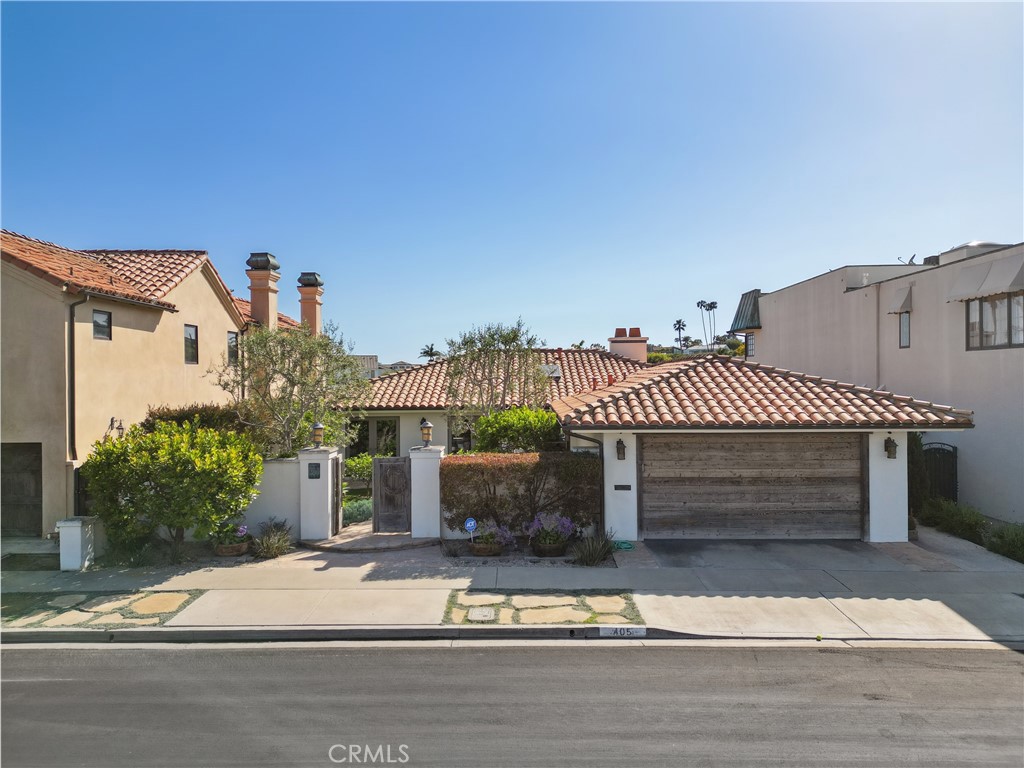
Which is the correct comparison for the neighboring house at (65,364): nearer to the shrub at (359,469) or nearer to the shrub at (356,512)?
the shrub at (356,512)

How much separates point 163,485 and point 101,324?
172 inches

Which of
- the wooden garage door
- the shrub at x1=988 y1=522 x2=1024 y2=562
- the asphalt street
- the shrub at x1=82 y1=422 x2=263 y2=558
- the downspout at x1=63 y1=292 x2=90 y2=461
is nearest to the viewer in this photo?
the asphalt street

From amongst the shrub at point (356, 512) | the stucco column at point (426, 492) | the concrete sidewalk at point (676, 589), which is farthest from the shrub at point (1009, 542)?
the shrub at point (356, 512)

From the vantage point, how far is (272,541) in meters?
11.1

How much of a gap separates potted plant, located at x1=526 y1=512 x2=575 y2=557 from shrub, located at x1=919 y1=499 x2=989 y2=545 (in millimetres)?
7937

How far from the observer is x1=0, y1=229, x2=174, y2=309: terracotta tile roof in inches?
450

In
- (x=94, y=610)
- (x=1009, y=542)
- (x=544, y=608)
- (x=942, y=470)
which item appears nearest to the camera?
(x=544, y=608)

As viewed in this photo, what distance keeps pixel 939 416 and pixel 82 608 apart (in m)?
14.4

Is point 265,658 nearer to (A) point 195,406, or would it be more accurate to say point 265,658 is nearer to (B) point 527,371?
(A) point 195,406

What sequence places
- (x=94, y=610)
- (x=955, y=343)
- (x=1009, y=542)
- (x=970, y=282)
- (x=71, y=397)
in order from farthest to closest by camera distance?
(x=955, y=343) → (x=970, y=282) → (x=71, y=397) → (x=1009, y=542) → (x=94, y=610)

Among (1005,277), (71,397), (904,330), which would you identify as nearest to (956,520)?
(1005,277)

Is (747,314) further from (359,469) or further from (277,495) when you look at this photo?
(277,495)

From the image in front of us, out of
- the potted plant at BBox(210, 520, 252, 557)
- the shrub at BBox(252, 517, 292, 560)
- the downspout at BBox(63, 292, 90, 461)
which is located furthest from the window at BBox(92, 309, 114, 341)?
the shrub at BBox(252, 517, 292, 560)

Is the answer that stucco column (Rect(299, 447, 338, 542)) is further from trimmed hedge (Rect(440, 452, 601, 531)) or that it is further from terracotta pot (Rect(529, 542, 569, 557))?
terracotta pot (Rect(529, 542, 569, 557))
